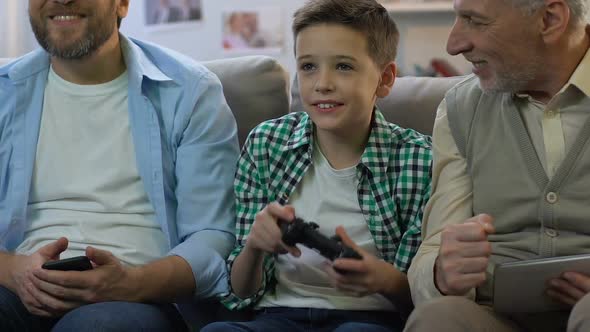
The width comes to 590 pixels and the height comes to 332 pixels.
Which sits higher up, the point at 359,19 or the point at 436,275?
the point at 359,19

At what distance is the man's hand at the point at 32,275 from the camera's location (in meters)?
1.49

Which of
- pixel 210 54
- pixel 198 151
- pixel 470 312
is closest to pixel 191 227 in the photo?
pixel 198 151

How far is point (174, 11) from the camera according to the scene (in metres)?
3.39

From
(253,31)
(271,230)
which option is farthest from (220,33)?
(271,230)

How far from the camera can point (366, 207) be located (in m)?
1.56

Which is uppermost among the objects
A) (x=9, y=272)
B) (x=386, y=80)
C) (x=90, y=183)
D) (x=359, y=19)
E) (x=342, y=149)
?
(x=359, y=19)

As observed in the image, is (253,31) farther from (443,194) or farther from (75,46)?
(443,194)

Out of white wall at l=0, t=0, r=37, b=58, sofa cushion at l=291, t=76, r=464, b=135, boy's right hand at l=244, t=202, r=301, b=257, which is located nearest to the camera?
boy's right hand at l=244, t=202, r=301, b=257

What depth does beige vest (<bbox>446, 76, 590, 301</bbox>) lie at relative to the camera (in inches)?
54.7

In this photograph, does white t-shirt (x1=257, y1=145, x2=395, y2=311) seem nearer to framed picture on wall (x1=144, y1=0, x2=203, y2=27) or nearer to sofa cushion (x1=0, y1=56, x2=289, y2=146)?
sofa cushion (x1=0, y1=56, x2=289, y2=146)

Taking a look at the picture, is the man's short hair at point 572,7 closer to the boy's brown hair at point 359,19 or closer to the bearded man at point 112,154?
the boy's brown hair at point 359,19

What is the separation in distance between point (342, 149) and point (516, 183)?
35 centimetres

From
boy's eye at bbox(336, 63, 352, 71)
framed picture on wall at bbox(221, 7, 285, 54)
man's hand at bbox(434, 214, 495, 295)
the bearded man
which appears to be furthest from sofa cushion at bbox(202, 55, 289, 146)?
framed picture on wall at bbox(221, 7, 285, 54)

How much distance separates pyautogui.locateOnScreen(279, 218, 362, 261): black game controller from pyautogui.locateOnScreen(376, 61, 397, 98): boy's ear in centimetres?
43
